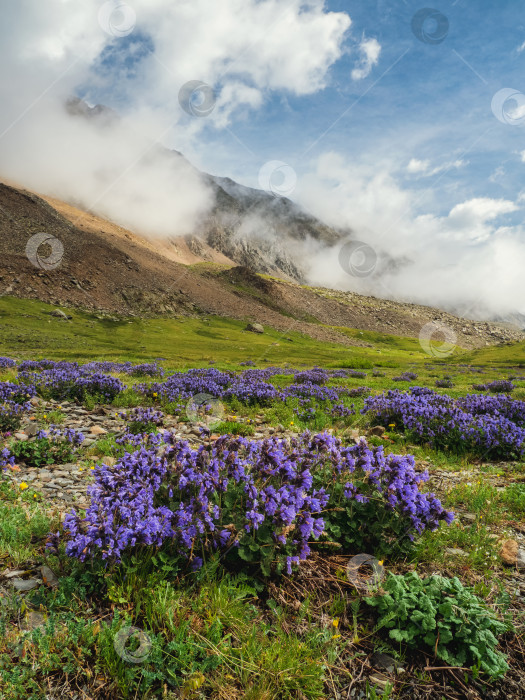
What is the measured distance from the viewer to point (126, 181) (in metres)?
186

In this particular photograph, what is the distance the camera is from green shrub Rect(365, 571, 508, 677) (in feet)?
9.52

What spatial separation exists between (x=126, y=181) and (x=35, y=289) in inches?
5767

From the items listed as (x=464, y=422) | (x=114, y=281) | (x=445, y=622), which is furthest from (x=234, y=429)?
(x=114, y=281)

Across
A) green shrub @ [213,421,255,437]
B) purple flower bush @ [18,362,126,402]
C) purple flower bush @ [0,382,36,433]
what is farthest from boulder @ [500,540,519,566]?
purple flower bush @ [18,362,126,402]

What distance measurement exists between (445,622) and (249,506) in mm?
1927

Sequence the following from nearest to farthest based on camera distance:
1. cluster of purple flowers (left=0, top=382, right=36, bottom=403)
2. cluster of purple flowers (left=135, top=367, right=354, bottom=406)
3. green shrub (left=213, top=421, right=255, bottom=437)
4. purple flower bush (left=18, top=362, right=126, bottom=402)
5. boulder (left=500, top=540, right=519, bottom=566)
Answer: boulder (left=500, top=540, right=519, bottom=566) < green shrub (left=213, top=421, right=255, bottom=437) < cluster of purple flowers (left=0, top=382, right=36, bottom=403) < purple flower bush (left=18, top=362, right=126, bottom=402) < cluster of purple flowers (left=135, top=367, right=354, bottom=406)

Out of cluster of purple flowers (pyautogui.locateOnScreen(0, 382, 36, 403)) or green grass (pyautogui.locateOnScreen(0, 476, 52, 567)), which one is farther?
cluster of purple flowers (pyautogui.locateOnScreen(0, 382, 36, 403))

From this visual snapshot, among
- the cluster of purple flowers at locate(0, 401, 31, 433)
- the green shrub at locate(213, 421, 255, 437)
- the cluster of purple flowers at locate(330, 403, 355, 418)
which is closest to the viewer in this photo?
the cluster of purple flowers at locate(0, 401, 31, 433)

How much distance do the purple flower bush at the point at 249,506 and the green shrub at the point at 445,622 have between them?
2.51 feet

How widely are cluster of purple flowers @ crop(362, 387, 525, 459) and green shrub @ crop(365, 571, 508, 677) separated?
570 centimetres

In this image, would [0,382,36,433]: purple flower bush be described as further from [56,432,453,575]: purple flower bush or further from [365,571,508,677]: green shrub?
[365,571,508,677]: green shrub

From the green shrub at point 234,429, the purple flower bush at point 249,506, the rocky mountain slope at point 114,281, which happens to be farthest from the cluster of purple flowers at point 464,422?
the rocky mountain slope at point 114,281

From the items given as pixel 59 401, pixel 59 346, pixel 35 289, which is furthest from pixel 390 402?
pixel 35 289

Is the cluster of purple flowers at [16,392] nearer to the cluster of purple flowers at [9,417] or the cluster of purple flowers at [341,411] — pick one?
the cluster of purple flowers at [9,417]
